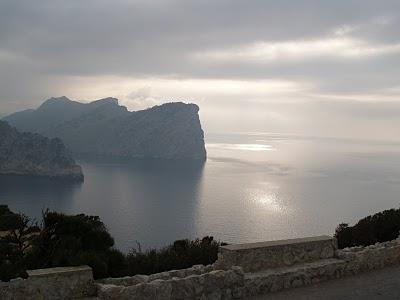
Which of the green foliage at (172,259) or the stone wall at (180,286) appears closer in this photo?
the stone wall at (180,286)

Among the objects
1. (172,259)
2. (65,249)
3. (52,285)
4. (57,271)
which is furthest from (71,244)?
(172,259)

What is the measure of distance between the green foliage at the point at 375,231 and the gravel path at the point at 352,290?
6.30 meters

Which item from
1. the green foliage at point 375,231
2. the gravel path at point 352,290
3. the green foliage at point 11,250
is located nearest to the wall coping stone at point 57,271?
the green foliage at point 11,250

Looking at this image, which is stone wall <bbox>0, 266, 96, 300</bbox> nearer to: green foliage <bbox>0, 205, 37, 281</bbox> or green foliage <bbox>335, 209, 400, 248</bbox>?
green foliage <bbox>0, 205, 37, 281</bbox>

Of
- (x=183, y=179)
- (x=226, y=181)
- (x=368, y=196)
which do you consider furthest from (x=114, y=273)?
(x=183, y=179)

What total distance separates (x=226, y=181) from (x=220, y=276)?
15894 centimetres

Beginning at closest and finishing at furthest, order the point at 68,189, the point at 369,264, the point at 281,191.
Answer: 1. the point at 369,264
2. the point at 281,191
3. the point at 68,189

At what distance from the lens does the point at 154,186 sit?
155 m

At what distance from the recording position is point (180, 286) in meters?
7.33

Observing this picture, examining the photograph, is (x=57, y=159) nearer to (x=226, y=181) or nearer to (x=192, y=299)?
(x=226, y=181)

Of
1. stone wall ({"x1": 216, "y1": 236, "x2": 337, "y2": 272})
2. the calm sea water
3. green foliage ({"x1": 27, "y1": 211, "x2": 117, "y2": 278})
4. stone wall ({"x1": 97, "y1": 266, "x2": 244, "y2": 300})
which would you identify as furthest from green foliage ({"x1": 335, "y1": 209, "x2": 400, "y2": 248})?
the calm sea water

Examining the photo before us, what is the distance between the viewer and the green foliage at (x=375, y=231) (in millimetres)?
15406

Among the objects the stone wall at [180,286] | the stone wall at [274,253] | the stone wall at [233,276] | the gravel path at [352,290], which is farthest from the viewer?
the stone wall at [274,253]

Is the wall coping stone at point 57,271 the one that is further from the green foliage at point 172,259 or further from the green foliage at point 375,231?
the green foliage at point 375,231
